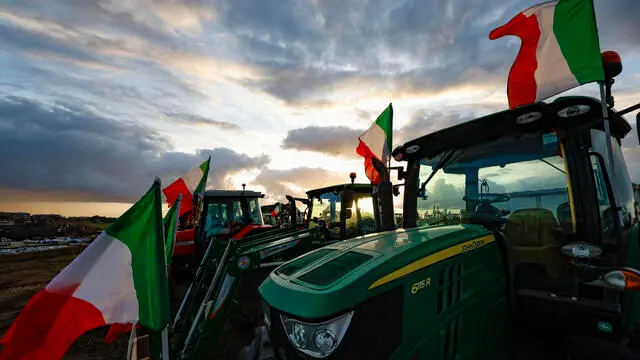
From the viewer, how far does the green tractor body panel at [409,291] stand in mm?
1604

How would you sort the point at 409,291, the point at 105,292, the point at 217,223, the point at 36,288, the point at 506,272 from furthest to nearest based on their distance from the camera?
the point at 217,223 < the point at 36,288 < the point at 506,272 < the point at 105,292 < the point at 409,291

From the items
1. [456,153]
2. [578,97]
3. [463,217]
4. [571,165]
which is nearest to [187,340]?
[463,217]

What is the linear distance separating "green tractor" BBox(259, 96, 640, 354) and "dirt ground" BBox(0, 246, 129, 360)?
3.85 meters

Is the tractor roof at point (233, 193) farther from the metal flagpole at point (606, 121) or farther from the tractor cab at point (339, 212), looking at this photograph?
the metal flagpole at point (606, 121)

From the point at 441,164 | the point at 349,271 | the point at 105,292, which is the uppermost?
the point at 441,164

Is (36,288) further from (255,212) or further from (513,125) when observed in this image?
(513,125)

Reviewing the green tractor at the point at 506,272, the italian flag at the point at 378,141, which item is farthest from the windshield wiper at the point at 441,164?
the italian flag at the point at 378,141

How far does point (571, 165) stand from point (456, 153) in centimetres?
82

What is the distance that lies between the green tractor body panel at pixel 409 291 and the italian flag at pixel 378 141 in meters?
2.66

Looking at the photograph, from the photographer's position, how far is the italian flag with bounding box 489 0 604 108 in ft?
8.38

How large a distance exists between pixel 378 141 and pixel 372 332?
382 cm

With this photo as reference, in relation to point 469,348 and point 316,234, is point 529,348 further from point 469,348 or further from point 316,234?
point 316,234

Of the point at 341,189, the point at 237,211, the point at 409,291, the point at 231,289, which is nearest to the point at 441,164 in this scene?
the point at 409,291

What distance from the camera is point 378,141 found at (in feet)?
16.8
